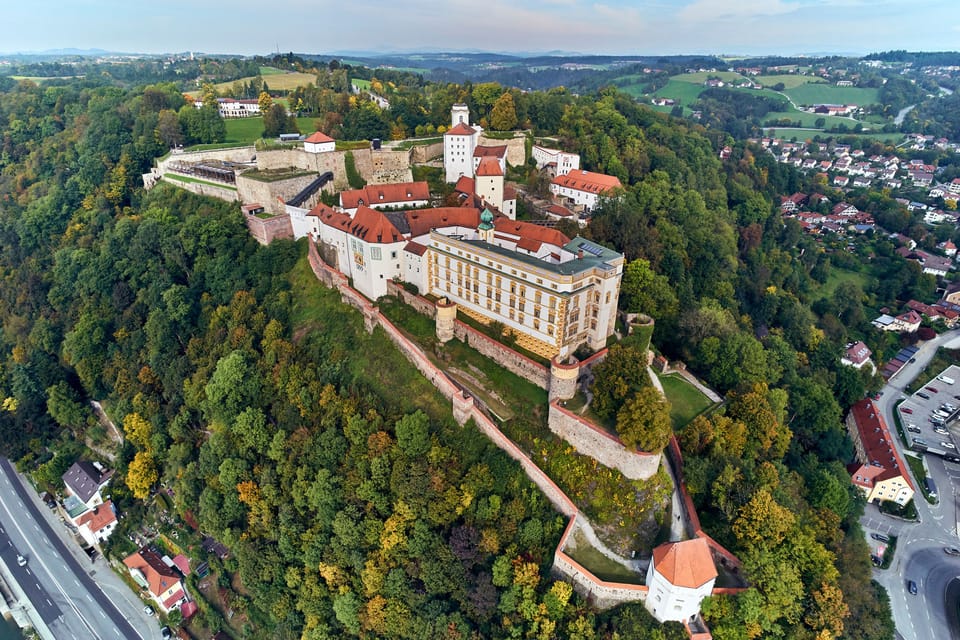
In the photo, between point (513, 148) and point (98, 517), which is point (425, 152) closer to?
point (513, 148)

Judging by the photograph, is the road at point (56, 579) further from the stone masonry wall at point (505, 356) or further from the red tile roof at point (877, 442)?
the red tile roof at point (877, 442)

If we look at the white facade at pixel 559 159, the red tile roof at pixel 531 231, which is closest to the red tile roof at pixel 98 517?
the red tile roof at pixel 531 231

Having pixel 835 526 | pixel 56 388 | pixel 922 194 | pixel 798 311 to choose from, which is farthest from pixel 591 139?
pixel 922 194

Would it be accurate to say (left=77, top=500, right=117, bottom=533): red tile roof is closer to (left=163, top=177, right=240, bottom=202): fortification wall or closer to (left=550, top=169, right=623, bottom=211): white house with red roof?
(left=163, top=177, right=240, bottom=202): fortification wall

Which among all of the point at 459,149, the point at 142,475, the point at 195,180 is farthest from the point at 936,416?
the point at 195,180

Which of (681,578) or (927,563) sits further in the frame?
(927,563)

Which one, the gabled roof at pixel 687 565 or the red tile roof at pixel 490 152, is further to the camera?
the red tile roof at pixel 490 152

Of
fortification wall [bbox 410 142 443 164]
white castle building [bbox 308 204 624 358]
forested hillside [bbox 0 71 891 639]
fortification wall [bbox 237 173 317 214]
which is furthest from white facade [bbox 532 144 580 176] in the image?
fortification wall [bbox 237 173 317 214]
